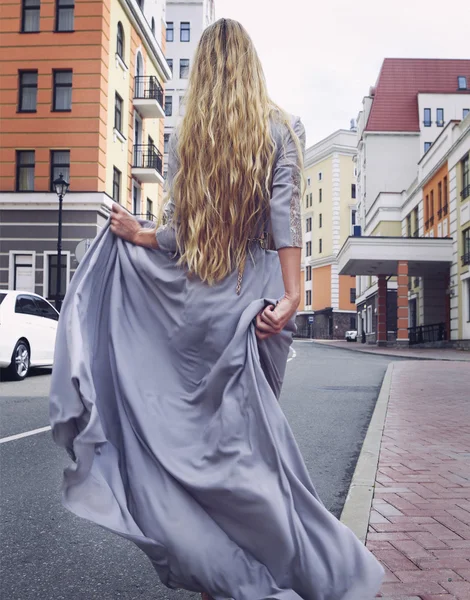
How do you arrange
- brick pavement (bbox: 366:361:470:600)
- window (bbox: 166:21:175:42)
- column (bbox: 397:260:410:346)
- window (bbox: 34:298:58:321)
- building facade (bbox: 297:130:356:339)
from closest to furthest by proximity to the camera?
brick pavement (bbox: 366:361:470:600) → window (bbox: 34:298:58:321) → column (bbox: 397:260:410:346) → window (bbox: 166:21:175:42) → building facade (bbox: 297:130:356:339)

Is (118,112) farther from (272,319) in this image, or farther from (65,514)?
(272,319)

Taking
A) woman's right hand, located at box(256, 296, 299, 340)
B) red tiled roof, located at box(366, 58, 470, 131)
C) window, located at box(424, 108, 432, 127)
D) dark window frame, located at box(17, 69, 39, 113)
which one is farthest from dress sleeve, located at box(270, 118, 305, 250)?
red tiled roof, located at box(366, 58, 470, 131)

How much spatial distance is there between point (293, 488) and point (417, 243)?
1295 inches

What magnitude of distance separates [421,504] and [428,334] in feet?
113

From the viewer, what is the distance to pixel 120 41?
28.7m

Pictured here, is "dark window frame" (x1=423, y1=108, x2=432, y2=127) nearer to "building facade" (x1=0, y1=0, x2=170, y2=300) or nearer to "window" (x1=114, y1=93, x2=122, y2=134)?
"window" (x1=114, y1=93, x2=122, y2=134)

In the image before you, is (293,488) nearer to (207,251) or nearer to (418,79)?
(207,251)

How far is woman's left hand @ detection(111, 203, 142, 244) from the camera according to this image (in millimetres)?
2568

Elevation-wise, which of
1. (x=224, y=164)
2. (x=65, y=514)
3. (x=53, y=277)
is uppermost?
(x=53, y=277)

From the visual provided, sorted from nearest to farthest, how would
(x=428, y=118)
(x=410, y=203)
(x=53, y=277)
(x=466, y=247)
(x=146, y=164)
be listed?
1. (x=53, y=277)
2. (x=146, y=164)
3. (x=466, y=247)
4. (x=410, y=203)
5. (x=428, y=118)

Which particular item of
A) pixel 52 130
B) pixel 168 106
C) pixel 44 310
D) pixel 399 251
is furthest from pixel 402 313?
pixel 168 106

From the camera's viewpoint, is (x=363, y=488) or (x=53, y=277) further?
(x=53, y=277)

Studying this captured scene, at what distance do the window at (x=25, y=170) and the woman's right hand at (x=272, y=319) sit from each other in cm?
2500

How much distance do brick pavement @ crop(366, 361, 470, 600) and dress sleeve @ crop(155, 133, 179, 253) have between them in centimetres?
152
